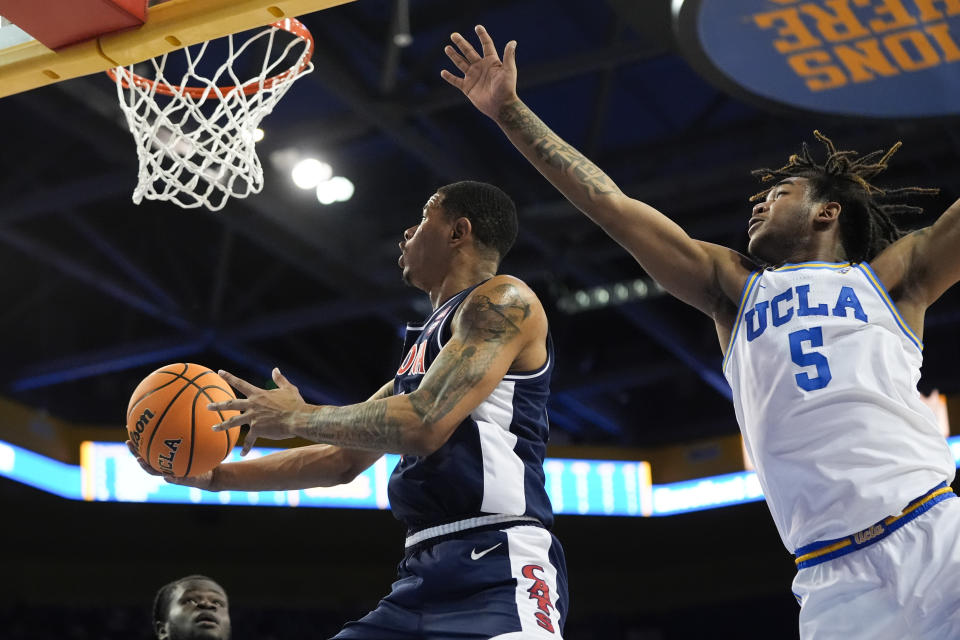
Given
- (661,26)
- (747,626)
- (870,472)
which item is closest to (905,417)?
(870,472)

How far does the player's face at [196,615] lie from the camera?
4.90 meters

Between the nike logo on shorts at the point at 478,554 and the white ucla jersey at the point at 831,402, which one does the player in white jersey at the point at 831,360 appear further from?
the nike logo on shorts at the point at 478,554

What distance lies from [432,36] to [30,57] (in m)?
4.18

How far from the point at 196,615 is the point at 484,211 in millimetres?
2363

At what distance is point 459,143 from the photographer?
8.66 metres

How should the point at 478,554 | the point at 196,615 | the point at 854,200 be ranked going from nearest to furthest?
1. the point at 478,554
2. the point at 854,200
3. the point at 196,615

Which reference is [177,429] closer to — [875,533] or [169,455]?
[169,455]

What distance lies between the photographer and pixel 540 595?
2971 millimetres

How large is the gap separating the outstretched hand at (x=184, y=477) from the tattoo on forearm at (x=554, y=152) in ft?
4.47

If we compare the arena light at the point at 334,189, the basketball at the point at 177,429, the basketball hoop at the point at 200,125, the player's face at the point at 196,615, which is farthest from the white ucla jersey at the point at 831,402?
the arena light at the point at 334,189

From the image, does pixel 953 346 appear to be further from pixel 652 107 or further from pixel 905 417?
pixel 905 417

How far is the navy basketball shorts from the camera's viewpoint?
289cm

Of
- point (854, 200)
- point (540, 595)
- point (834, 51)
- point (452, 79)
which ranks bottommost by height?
point (540, 595)

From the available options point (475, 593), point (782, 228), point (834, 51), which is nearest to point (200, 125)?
point (782, 228)
